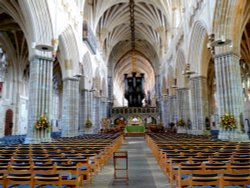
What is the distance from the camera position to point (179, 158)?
571 centimetres

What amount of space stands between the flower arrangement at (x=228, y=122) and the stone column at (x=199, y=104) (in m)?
6.27

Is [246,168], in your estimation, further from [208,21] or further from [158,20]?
[158,20]

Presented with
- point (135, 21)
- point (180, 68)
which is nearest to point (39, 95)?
point (180, 68)

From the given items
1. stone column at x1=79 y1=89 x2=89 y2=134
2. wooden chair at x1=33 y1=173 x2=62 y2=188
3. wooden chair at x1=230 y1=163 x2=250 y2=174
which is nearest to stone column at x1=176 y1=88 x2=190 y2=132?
stone column at x1=79 y1=89 x2=89 y2=134

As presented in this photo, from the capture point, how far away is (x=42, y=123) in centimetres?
1325

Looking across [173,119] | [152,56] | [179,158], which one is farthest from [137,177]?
[152,56]

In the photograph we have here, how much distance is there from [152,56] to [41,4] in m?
35.7

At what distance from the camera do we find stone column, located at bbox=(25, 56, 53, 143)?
13.2 metres

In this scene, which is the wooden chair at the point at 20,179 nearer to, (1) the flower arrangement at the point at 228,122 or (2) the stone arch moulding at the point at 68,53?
(1) the flower arrangement at the point at 228,122

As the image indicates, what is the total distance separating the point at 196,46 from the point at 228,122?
8.76 m

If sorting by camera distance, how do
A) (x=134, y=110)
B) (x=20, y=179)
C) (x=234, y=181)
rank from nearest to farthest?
(x=234, y=181), (x=20, y=179), (x=134, y=110)

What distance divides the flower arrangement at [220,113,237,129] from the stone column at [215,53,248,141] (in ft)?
0.94

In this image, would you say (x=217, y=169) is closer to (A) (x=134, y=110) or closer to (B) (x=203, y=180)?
(B) (x=203, y=180)

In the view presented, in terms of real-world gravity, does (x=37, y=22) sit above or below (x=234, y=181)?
above
